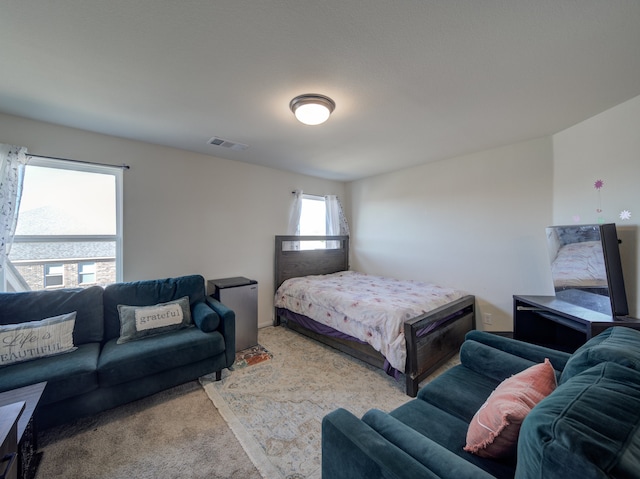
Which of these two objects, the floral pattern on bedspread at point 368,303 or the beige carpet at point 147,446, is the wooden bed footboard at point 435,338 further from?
the beige carpet at point 147,446

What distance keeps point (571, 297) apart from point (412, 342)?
157 centimetres

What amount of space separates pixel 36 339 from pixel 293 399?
1.94 metres

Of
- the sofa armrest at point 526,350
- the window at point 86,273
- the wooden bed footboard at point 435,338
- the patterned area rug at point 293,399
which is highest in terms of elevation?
the window at point 86,273

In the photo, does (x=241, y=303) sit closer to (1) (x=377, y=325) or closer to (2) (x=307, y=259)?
(2) (x=307, y=259)

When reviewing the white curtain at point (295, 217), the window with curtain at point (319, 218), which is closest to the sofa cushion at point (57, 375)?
the white curtain at point (295, 217)

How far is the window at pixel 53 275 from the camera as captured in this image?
7.93 feet

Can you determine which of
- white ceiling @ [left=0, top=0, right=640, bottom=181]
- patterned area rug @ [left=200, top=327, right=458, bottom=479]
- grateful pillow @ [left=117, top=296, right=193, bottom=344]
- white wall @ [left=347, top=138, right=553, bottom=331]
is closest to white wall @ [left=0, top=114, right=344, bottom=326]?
white ceiling @ [left=0, top=0, right=640, bottom=181]

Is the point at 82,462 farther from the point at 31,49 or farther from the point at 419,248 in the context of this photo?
Answer: the point at 419,248

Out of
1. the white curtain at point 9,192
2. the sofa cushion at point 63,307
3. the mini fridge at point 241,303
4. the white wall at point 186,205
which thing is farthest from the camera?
the mini fridge at point 241,303

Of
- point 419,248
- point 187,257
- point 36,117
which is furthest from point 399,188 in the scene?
point 36,117

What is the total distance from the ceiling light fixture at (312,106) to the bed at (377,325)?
181 centimetres

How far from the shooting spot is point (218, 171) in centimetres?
339

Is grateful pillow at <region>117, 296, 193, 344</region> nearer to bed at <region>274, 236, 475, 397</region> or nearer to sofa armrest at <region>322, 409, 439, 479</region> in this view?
bed at <region>274, 236, 475, 397</region>

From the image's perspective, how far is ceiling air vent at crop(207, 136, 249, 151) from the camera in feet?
9.18
